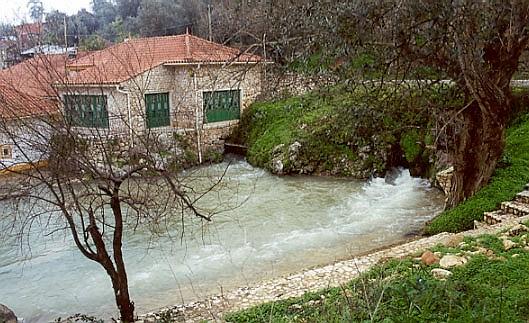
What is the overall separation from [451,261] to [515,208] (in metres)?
3.30

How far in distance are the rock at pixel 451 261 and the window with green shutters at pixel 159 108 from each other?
44.4 feet

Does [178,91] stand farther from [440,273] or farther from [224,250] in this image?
[440,273]

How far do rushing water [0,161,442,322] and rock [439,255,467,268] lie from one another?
302cm

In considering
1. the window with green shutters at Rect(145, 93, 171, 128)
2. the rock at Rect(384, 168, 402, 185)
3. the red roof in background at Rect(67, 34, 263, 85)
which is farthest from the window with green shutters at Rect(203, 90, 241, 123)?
the rock at Rect(384, 168, 402, 185)

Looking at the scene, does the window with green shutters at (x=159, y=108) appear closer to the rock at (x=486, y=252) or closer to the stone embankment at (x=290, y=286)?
the stone embankment at (x=290, y=286)

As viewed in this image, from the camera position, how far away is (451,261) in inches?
240

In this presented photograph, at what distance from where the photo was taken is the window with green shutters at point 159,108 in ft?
59.9

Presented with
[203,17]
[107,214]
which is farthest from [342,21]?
[203,17]

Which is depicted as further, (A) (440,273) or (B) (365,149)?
(B) (365,149)

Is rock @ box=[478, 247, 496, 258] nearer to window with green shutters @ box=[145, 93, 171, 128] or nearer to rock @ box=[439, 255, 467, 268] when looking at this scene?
rock @ box=[439, 255, 467, 268]

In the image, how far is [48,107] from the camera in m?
7.73

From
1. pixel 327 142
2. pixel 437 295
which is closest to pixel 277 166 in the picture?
pixel 327 142

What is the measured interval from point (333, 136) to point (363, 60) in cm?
1005

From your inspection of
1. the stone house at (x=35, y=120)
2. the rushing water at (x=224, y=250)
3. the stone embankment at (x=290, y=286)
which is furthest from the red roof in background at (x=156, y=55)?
the stone embankment at (x=290, y=286)
